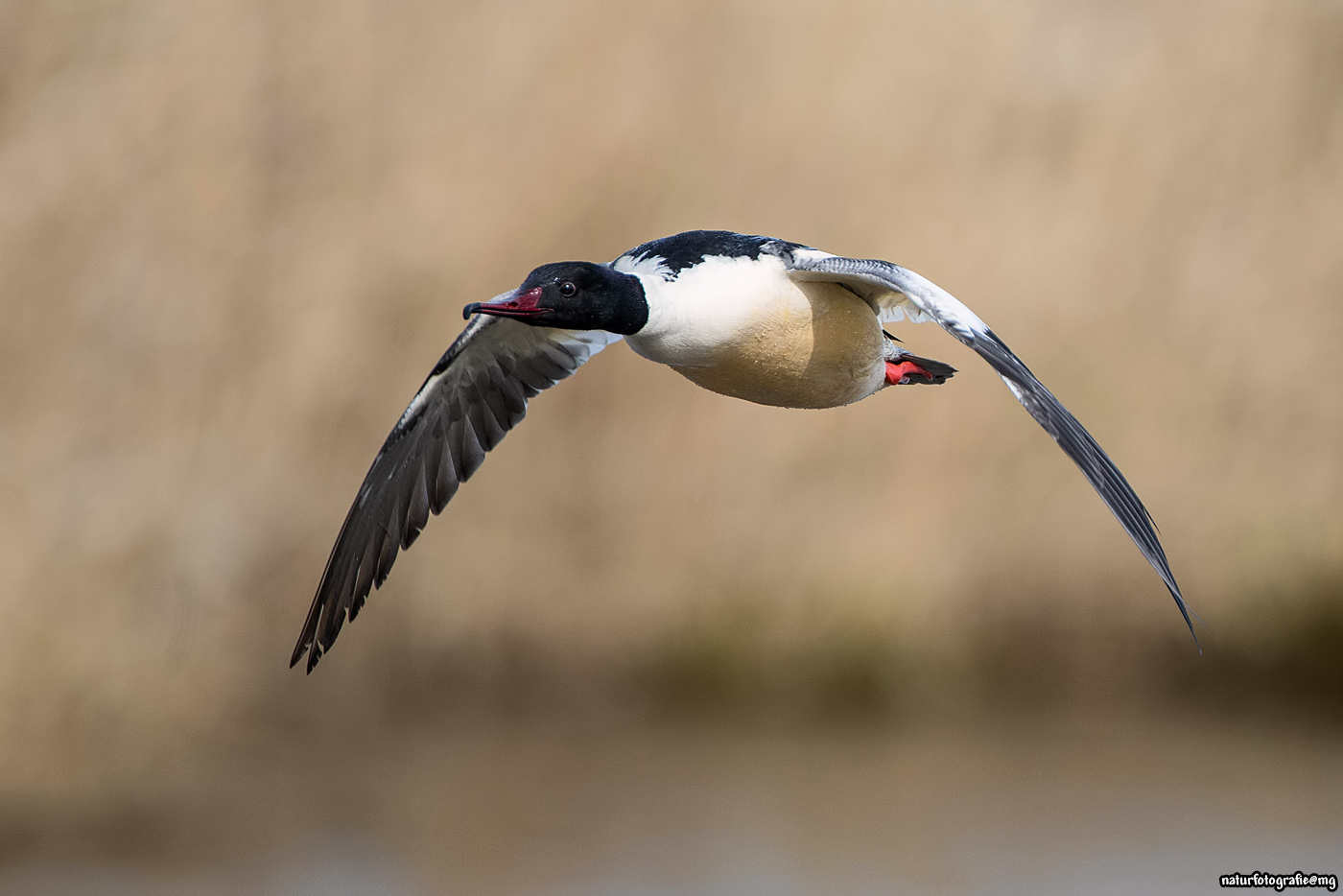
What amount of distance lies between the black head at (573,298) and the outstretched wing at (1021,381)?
53cm

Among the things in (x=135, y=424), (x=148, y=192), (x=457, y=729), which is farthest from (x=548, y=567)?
(x=148, y=192)

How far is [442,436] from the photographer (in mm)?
3805

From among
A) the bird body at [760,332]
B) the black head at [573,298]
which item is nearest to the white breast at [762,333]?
the bird body at [760,332]

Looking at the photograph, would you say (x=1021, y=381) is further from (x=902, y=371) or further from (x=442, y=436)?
(x=442, y=436)

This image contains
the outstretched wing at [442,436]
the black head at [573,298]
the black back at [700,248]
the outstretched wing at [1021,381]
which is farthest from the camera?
the outstretched wing at [442,436]

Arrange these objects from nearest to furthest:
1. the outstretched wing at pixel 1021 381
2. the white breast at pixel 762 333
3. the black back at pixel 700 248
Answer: the outstretched wing at pixel 1021 381 < the white breast at pixel 762 333 < the black back at pixel 700 248

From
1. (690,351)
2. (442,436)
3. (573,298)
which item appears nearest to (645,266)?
(690,351)

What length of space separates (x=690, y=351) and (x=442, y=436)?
1010 millimetres

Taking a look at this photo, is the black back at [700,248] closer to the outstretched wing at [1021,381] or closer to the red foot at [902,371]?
the outstretched wing at [1021,381]

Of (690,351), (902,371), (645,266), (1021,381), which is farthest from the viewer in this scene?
(902,371)

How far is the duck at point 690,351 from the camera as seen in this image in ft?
9.29

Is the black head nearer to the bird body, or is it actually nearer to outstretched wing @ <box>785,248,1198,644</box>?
the bird body

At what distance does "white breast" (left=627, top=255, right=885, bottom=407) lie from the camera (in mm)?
3039

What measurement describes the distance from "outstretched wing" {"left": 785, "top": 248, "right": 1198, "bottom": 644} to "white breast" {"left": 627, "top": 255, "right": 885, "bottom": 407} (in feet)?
0.33
